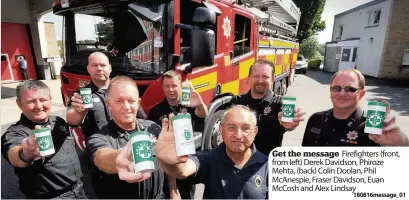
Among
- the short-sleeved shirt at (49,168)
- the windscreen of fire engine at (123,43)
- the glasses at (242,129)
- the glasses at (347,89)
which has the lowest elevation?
the short-sleeved shirt at (49,168)

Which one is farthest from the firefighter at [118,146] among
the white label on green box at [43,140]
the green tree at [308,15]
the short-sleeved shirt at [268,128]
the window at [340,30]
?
the window at [340,30]

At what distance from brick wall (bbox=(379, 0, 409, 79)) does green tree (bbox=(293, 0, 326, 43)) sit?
840 cm

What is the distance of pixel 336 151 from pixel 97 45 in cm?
293

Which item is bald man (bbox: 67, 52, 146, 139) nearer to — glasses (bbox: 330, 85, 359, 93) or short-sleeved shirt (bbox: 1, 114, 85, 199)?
short-sleeved shirt (bbox: 1, 114, 85, 199)

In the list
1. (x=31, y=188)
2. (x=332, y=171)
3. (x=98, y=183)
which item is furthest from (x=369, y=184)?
(x=31, y=188)

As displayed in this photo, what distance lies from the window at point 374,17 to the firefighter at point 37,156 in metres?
22.7

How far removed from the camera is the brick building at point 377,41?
1709 cm

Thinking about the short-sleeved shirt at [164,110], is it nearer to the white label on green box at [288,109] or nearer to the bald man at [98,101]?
the bald man at [98,101]

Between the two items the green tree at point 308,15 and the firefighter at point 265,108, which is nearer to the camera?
the firefighter at point 265,108

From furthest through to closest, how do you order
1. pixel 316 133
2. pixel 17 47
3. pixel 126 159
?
pixel 17 47 < pixel 316 133 < pixel 126 159

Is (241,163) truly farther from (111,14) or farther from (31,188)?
(111,14)

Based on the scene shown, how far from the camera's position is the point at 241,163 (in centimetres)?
173

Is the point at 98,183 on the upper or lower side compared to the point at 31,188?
upper

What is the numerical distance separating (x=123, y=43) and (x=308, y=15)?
A: 26.0m
